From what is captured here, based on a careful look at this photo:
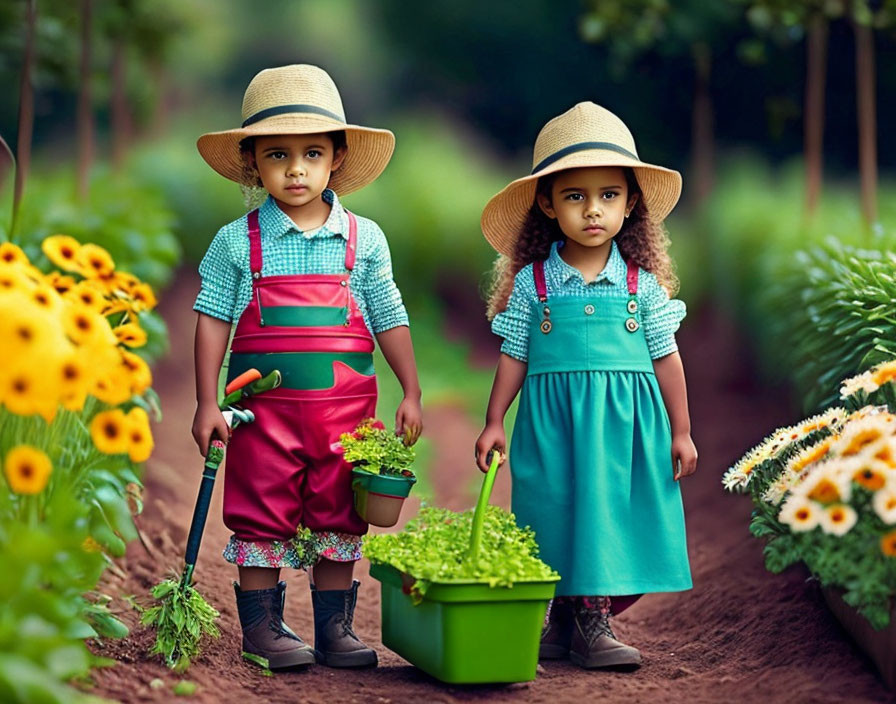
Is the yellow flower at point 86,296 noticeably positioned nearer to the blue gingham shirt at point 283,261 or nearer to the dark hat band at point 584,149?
the blue gingham shirt at point 283,261

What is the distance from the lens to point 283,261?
3.47 m

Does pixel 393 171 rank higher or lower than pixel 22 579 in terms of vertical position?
higher

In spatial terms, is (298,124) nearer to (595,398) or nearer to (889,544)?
(595,398)

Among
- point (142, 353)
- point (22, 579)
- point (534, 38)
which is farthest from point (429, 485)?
point (534, 38)

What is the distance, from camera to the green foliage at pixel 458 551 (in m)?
3.00

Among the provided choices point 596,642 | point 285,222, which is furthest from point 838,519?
point 285,222

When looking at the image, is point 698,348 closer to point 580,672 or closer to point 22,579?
point 580,672

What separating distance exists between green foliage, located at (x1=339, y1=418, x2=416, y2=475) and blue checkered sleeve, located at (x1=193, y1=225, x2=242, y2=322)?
490 millimetres

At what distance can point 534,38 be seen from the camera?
15711 mm

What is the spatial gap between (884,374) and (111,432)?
1.84m

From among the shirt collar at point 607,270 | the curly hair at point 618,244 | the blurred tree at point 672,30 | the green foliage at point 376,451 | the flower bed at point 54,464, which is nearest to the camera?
the flower bed at point 54,464

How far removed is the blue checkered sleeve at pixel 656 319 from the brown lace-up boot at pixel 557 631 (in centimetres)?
76

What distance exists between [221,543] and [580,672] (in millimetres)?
2032

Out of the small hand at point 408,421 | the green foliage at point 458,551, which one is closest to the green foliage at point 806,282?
the green foliage at point 458,551
